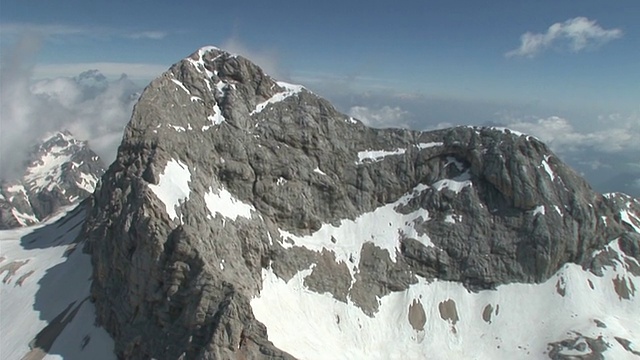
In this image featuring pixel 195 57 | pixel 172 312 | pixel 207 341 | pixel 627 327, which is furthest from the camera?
pixel 195 57

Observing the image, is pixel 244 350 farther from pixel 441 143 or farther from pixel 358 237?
pixel 441 143

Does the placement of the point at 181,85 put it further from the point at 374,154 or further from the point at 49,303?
the point at 374,154

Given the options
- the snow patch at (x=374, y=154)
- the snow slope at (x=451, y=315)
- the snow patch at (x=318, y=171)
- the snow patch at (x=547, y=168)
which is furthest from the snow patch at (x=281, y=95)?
the snow patch at (x=547, y=168)

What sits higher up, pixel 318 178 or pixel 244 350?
pixel 318 178

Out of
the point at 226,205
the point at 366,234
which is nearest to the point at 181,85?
the point at 226,205

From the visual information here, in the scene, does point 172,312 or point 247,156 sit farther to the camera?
point 247,156

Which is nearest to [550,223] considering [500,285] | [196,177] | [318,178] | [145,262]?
[500,285]

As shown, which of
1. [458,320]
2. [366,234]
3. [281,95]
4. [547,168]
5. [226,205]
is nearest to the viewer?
[226,205]
